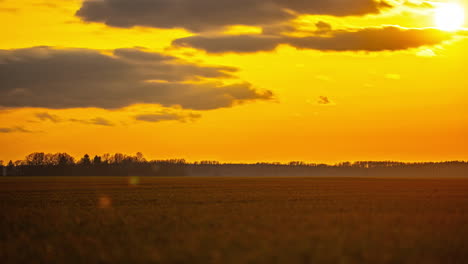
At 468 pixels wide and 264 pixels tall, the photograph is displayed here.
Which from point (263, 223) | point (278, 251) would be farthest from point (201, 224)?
point (278, 251)

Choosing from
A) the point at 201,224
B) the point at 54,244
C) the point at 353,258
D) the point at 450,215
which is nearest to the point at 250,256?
the point at 353,258

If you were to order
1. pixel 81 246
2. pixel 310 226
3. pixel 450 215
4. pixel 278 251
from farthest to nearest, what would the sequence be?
pixel 450 215
pixel 310 226
pixel 81 246
pixel 278 251

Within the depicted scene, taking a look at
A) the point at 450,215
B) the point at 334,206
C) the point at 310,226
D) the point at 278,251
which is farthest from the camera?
the point at 334,206

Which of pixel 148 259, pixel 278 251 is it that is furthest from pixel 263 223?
pixel 148 259

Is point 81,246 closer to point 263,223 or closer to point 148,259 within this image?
point 148,259

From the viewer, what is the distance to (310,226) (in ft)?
80.0

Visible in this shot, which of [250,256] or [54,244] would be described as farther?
[54,244]

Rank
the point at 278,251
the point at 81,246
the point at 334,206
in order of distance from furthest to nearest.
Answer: the point at 334,206
the point at 81,246
the point at 278,251

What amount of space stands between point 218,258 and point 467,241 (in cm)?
918

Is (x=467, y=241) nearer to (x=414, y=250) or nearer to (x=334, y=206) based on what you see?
(x=414, y=250)

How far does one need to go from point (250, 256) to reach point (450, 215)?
16.9m

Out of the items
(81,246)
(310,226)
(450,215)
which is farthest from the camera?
(450,215)

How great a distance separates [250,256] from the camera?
1656 centimetres

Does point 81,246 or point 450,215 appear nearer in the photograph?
point 81,246
